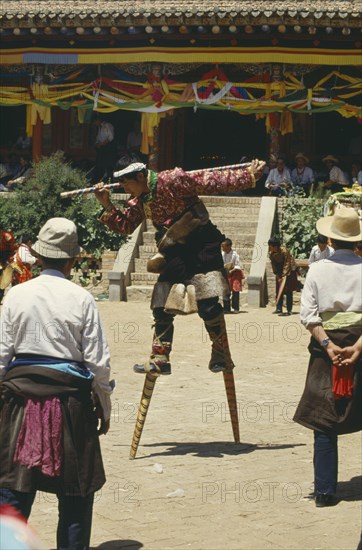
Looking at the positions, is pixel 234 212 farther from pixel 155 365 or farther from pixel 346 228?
pixel 346 228

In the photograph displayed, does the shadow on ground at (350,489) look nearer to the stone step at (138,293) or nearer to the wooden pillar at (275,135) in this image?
the stone step at (138,293)

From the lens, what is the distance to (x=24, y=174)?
2452 cm

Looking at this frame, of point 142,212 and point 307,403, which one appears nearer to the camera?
point 307,403

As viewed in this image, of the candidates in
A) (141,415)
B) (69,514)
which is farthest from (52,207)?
(69,514)

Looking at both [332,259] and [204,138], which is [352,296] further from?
[204,138]

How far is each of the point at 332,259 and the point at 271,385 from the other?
4.42 metres

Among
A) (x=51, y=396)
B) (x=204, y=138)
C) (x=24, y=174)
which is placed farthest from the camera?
(x=204, y=138)

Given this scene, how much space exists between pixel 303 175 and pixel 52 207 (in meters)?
5.55

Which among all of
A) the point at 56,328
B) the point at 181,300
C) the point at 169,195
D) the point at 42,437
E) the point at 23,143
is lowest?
the point at 23,143

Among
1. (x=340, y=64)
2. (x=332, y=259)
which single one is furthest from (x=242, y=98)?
(x=332, y=259)

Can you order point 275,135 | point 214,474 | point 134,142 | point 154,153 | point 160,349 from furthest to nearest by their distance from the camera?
point 134,142 → point 154,153 → point 275,135 → point 160,349 → point 214,474

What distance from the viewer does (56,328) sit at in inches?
219

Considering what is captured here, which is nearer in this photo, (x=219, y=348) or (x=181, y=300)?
(x=181, y=300)

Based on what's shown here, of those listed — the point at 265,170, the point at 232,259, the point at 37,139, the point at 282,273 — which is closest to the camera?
the point at 282,273
